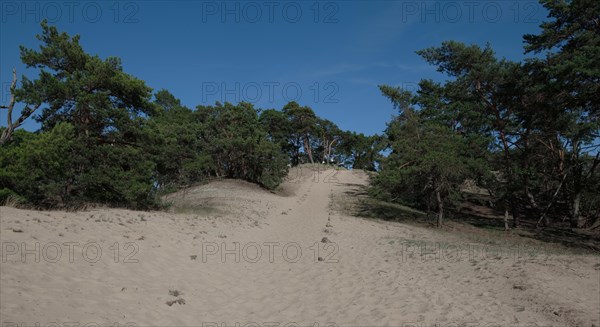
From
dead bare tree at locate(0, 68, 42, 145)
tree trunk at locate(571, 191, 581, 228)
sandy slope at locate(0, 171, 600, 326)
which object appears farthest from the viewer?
tree trunk at locate(571, 191, 581, 228)

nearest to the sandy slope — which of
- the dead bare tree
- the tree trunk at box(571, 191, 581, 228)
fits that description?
the dead bare tree

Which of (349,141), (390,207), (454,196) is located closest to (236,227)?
(454,196)

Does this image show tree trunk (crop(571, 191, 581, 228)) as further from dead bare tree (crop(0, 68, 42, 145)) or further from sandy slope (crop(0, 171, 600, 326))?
dead bare tree (crop(0, 68, 42, 145))

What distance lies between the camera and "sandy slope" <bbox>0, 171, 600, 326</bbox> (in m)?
6.72

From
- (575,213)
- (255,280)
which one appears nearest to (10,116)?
(255,280)

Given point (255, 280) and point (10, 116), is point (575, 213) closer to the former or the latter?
point (255, 280)

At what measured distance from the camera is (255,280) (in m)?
10.6

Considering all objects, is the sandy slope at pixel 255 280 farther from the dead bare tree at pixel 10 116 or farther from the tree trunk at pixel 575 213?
the tree trunk at pixel 575 213

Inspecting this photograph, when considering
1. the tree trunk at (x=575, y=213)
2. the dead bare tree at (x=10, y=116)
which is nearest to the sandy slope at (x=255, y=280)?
the dead bare tree at (x=10, y=116)

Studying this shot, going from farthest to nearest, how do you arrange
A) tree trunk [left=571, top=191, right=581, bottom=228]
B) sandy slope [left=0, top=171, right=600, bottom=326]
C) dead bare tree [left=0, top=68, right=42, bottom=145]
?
tree trunk [left=571, top=191, right=581, bottom=228] < dead bare tree [left=0, top=68, right=42, bottom=145] < sandy slope [left=0, top=171, right=600, bottom=326]

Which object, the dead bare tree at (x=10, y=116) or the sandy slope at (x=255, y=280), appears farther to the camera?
the dead bare tree at (x=10, y=116)

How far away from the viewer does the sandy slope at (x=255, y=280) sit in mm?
6723

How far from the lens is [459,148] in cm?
2200

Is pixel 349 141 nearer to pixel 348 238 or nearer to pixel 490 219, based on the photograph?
pixel 490 219
